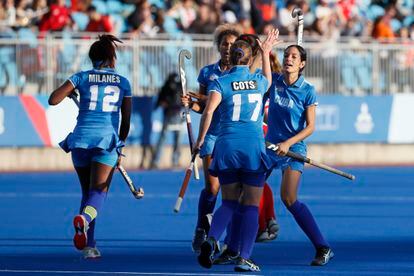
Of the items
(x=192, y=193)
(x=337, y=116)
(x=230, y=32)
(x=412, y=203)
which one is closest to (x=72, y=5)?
(x=337, y=116)

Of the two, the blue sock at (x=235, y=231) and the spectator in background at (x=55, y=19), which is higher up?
the spectator in background at (x=55, y=19)

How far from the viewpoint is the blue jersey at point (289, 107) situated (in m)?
12.7

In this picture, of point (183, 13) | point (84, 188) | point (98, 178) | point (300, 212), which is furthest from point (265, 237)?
point (183, 13)

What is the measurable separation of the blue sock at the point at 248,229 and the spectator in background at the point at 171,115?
16.2 metres

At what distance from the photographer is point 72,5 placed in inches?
1146

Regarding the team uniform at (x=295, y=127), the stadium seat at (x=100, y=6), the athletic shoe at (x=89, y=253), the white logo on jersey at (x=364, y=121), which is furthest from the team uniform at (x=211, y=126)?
the white logo on jersey at (x=364, y=121)

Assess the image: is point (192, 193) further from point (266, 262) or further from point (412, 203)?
point (266, 262)

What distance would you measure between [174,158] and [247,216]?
16690 millimetres

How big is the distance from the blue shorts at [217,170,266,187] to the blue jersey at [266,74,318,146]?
999 millimetres

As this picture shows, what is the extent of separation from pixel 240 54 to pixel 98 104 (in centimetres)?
168

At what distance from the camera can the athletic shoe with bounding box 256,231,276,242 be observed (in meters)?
14.9

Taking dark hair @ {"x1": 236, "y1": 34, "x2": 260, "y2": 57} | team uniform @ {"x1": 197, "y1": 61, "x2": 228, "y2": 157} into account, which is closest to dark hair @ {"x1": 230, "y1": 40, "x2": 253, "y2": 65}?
dark hair @ {"x1": 236, "y1": 34, "x2": 260, "y2": 57}

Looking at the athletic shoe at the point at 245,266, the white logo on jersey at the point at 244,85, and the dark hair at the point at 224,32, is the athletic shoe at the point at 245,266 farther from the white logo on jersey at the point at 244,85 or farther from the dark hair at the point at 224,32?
the dark hair at the point at 224,32

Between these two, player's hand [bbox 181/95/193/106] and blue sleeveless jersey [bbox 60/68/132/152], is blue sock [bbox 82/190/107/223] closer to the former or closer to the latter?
blue sleeveless jersey [bbox 60/68/132/152]
